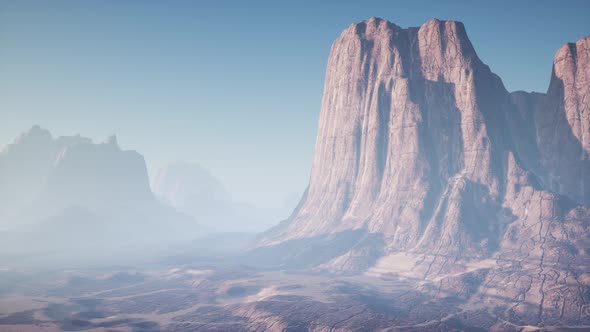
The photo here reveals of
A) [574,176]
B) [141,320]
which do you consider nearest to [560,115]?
[574,176]

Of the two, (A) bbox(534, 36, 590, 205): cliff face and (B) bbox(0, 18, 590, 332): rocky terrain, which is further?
(A) bbox(534, 36, 590, 205): cliff face

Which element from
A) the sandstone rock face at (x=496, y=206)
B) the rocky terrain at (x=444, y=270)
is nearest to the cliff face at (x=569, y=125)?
the sandstone rock face at (x=496, y=206)

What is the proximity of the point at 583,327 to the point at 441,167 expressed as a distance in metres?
100

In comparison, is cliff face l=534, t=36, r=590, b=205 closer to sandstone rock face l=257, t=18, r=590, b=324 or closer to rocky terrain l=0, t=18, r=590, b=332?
sandstone rock face l=257, t=18, r=590, b=324

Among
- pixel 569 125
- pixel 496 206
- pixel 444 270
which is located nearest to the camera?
pixel 444 270

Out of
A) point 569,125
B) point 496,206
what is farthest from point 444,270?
point 569,125

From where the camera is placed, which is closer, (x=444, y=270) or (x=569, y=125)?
(x=444, y=270)

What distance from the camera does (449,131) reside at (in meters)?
200

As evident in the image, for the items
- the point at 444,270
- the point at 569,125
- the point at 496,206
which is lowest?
the point at 444,270

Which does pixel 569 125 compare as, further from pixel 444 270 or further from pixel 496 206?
pixel 444 270

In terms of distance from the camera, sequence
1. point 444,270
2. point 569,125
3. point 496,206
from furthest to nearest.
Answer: point 569,125 → point 496,206 → point 444,270

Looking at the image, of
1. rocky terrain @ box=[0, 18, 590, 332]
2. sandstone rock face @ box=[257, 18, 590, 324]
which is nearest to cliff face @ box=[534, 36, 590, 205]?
sandstone rock face @ box=[257, 18, 590, 324]

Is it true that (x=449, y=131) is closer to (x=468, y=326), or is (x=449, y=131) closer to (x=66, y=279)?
(x=468, y=326)

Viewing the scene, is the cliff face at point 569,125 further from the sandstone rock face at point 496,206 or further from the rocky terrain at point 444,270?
the rocky terrain at point 444,270
